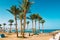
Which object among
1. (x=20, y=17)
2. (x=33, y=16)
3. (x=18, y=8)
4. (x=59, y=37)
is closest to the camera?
(x=59, y=37)

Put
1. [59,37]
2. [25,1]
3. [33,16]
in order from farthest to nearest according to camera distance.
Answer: [33,16]
[25,1]
[59,37]

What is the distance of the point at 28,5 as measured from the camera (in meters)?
49.8

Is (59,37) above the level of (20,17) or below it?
below

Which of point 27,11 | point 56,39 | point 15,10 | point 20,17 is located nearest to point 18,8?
point 15,10

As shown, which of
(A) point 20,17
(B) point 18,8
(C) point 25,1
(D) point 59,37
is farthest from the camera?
(A) point 20,17

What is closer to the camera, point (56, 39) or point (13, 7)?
point (56, 39)

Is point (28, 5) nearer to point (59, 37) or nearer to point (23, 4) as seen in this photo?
point (23, 4)

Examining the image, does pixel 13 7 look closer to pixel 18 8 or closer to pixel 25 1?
pixel 18 8

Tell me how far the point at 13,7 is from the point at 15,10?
1315mm

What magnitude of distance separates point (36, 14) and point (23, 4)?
30507mm

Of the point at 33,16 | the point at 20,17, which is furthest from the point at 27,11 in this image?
the point at 33,16

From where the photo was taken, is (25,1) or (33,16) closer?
(25,1)

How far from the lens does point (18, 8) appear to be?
54.8 m

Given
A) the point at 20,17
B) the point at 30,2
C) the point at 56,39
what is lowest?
the point at 56,39
